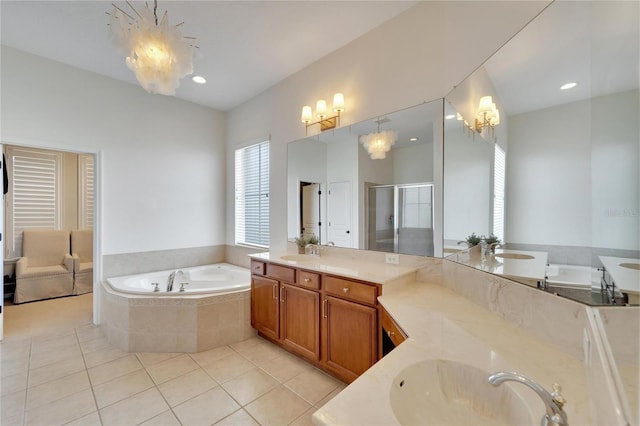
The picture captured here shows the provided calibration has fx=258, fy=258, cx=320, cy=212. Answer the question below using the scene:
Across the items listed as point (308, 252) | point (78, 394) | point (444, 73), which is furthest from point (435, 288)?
point (78, 394)

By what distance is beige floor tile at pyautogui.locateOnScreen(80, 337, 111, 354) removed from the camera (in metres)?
2.51

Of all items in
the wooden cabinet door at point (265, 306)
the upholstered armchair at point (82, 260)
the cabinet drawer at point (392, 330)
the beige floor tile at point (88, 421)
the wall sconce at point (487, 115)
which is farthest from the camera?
the upholstered armchair at point (82, 260)

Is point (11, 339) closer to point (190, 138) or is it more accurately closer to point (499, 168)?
point (190, 138)

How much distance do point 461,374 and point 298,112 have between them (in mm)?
2929

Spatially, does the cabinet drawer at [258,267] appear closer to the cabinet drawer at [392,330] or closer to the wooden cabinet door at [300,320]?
the wooden cabinet door at [300,320]

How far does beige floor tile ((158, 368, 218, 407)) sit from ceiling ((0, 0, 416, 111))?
2.50 m

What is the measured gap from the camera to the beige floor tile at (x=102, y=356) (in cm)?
229

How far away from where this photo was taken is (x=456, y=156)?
186 cm

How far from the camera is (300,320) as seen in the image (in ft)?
7.41

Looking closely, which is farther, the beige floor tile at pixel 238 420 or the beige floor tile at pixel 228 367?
the beige floor tile at pixel 228 367

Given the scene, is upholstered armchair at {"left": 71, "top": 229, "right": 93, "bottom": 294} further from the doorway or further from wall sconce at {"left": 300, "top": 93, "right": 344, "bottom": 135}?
wall sconce at {"left": 300, "top": 93, "right": 344, "bottom": 135}

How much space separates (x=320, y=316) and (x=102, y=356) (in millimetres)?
2105

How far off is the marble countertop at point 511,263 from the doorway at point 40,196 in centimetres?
459

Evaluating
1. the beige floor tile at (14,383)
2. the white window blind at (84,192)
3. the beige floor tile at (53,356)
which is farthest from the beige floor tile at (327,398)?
the white window blind at (84,192)
